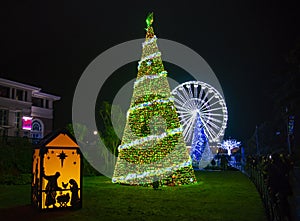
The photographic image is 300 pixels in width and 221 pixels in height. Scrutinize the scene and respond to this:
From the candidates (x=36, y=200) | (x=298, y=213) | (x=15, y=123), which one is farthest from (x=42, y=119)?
(x=298, y=213)

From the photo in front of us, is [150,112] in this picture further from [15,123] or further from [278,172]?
[15,123]

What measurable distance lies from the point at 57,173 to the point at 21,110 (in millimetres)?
33998

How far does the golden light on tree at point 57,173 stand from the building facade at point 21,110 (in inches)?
1180

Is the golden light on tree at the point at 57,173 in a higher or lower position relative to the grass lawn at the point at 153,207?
higher

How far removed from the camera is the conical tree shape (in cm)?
1384

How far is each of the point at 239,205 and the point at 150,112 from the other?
640 cm

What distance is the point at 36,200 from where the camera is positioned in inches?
337

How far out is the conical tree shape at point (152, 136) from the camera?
13.8 metres

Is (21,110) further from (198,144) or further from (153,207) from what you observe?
(153,207)

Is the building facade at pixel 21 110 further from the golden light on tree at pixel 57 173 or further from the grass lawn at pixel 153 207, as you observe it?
the golden light on tree at pixel 57 173

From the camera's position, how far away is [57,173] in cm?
855

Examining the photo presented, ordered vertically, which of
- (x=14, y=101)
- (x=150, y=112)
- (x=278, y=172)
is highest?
(x=14, y=101)

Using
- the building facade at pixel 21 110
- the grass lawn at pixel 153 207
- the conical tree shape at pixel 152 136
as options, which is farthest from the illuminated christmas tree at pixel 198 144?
the grass lawn at pixel 153 207

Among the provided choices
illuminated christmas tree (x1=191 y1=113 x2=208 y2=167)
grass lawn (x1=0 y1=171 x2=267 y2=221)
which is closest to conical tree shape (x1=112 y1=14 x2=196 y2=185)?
grass lawn (x1=0 y1=171 x2=267 y2=221)
